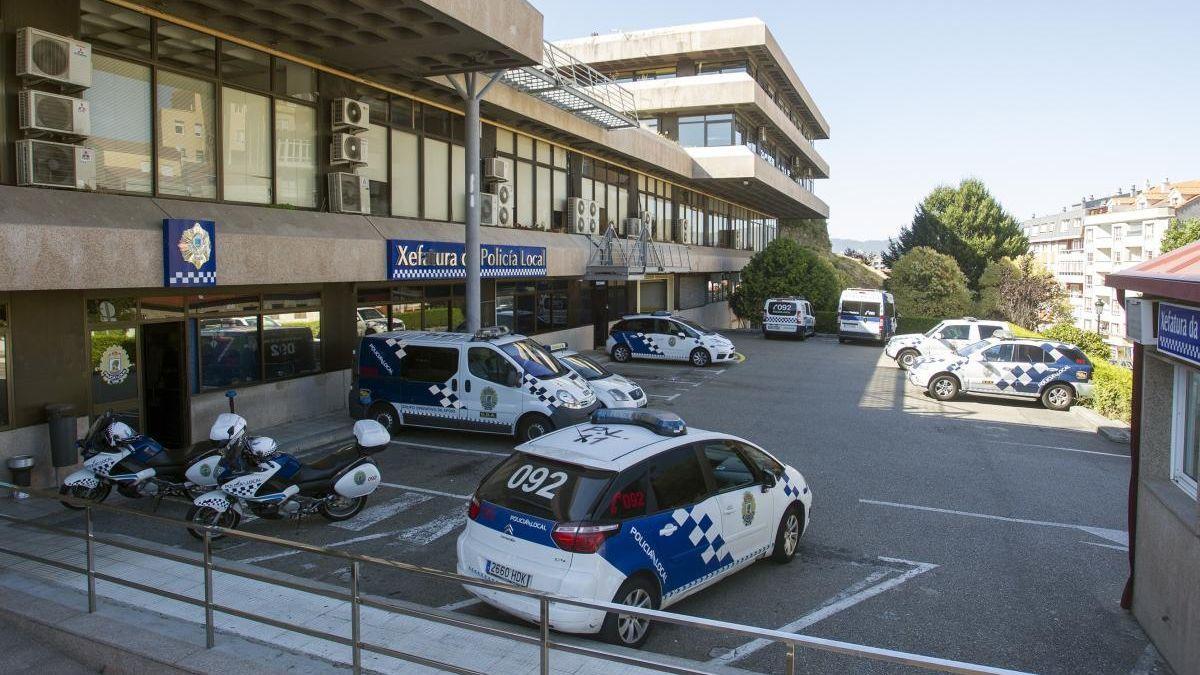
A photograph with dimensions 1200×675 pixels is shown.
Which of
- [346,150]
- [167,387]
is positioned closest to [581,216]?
[346,150]

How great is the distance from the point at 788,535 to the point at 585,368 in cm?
894

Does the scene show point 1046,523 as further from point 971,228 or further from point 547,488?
point 971,228

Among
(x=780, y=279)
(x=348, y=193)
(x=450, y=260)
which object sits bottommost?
(x=450, y=260)

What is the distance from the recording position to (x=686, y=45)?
131ft

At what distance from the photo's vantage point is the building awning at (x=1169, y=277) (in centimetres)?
568

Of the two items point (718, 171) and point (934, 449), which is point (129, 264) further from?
point (718, 171)

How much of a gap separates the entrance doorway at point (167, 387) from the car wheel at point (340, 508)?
5.24 metres

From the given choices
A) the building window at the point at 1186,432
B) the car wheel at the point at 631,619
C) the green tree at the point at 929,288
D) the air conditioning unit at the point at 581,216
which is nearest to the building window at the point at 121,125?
the car wheel at the point at 631,619

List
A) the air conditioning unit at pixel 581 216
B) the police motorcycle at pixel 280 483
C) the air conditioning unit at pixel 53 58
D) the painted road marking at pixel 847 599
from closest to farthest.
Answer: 1. the painted road marking at pixel 847 599
2. the police motorcycle at pixel 280 483
3. the air conditioning unit at pixel 53 58
4. the air conditioning unit at pixel 581 216

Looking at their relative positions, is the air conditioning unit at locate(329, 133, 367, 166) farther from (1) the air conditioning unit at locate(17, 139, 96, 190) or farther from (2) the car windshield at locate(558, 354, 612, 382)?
(2) the car windshield at locate(558, 354, 612, 382)

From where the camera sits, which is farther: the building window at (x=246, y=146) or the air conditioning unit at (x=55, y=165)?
the building window at (x=246, y=146)

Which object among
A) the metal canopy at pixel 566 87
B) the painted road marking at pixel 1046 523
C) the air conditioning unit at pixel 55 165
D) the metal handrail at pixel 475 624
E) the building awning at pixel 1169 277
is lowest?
the painted road marking at pixel 1046 523

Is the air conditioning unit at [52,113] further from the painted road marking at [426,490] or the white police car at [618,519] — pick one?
the white police car at [618,519]

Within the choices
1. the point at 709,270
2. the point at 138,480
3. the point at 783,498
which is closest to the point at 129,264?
the point at 138,480
